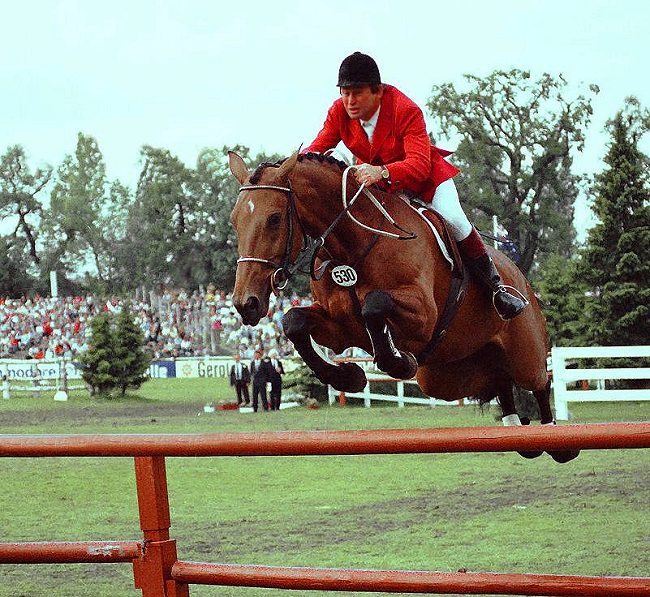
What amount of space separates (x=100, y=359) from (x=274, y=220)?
2208 centimetres

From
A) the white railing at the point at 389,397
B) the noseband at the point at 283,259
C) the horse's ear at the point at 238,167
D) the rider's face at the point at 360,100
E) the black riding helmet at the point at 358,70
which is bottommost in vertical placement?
the white railing at the point at 389,397

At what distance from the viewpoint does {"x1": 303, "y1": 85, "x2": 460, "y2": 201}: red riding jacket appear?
5035 mm

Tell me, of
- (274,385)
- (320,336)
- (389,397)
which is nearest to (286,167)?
(320,336)

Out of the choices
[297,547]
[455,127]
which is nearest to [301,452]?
[297,547]

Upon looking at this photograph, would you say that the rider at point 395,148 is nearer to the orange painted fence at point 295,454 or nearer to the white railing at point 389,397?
the orange painted fence at point 295,454

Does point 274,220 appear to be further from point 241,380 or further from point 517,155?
point 517,155

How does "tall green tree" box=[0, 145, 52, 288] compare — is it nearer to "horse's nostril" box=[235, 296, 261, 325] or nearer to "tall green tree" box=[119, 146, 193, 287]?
"tall green tree" box=[119, 146, 193, 287]

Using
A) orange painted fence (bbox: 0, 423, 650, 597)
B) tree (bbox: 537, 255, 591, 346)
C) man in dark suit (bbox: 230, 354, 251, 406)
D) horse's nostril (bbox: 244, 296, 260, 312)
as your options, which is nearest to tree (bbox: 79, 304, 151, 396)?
man in dark suit (bbox: 230, 354, 251, 406)

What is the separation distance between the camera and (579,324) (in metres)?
23.8

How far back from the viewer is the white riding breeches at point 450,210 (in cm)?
545

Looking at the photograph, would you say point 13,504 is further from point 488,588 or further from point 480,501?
point 488,588

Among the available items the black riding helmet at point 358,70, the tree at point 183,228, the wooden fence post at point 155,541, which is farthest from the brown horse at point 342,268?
the tree at point 183,228

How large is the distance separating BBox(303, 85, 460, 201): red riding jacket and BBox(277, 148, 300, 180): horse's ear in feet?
1.46

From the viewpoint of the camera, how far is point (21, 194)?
213ft
